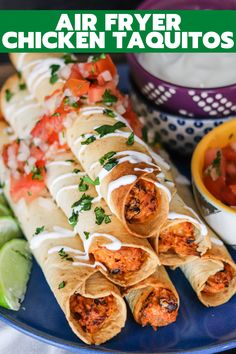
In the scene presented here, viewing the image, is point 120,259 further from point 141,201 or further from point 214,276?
point 214,276

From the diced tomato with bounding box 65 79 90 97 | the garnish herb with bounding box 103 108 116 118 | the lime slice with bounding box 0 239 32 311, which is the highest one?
the diced tomato with bounding box 65 79 90 97

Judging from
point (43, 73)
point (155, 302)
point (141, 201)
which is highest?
point (43, 73)

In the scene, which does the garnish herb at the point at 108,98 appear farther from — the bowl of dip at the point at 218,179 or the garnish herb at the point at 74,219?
the garnish herb at the point at 74,219

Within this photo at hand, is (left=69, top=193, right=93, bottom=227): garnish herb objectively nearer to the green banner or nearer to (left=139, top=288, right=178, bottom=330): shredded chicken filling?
(left=139, top=288, right=178, bottom=330): shredded chicken filling

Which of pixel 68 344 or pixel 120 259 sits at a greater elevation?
pixel 120 259

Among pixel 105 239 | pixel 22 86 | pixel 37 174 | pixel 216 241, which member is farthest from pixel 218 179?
pixel 22 86

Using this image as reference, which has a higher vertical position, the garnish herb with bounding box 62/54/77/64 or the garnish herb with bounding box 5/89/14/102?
the garnish herb with bounding box 62/54/77/64

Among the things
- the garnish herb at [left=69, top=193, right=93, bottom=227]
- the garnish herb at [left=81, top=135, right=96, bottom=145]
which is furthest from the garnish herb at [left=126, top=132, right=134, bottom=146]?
the garnish herb at [left=69, top=193, right=93, bottom=227]
